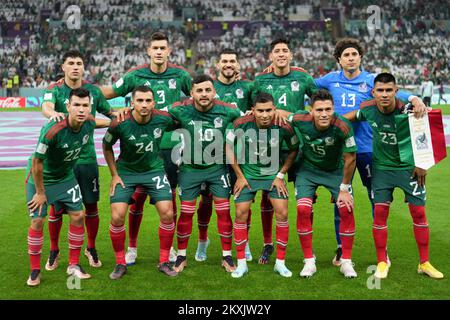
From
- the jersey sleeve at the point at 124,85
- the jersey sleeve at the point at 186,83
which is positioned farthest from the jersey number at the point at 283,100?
the jersey sleeve at the point at 124,85

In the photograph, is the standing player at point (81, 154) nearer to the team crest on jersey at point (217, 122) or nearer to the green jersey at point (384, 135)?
the team crest on jersey at point (217, 122)

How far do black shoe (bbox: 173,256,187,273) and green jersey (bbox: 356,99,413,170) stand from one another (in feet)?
7.49

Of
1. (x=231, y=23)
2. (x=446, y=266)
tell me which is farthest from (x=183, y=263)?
(x=231, y=23)

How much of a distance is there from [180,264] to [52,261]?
4.57ft

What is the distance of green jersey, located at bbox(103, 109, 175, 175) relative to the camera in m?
6.22

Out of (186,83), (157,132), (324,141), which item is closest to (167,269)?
(157,132)

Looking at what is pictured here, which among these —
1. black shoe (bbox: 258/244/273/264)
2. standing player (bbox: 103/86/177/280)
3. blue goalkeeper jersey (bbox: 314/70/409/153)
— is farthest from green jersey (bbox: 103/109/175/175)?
blue goalkeeper jersey (bbox: 314/70/409/153)

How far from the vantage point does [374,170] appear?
629cm

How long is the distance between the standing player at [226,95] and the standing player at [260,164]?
14.7 inches

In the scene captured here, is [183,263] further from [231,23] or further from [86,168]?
[231,23]

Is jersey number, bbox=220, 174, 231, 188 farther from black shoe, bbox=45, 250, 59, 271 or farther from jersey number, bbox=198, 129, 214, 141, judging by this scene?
black shoe, bbox=45, 250, 59, 271

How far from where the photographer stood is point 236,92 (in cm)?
702

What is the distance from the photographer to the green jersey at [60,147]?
5.73m

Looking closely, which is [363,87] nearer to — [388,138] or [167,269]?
[388,138]
